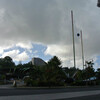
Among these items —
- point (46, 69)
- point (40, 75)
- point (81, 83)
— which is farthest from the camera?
point (81, 83)

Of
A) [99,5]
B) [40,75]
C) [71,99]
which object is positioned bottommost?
[71,99]

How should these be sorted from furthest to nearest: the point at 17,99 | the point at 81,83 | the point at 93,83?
the point at 93,83, the point at 81,83, the point at 17,99

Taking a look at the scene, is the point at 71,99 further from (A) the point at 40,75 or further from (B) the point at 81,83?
(B) the point at 81,83

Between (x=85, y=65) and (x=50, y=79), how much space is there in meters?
13.7

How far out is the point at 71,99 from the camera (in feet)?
41.6

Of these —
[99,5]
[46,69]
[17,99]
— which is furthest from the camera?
[46,69]

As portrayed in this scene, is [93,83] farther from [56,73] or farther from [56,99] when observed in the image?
[56,99]

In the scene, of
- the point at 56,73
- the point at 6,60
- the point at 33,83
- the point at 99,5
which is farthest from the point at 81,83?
the point at 6,60

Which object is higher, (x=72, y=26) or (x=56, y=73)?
(x=72, y=26)

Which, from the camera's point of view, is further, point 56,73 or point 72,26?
point 72,26


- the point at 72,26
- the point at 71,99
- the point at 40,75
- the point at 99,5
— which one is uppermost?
the point at 72,26

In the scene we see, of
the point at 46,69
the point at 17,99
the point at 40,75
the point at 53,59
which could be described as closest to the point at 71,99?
the point at 17,99

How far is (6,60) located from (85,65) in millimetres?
109145

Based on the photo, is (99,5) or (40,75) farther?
(40,75)
